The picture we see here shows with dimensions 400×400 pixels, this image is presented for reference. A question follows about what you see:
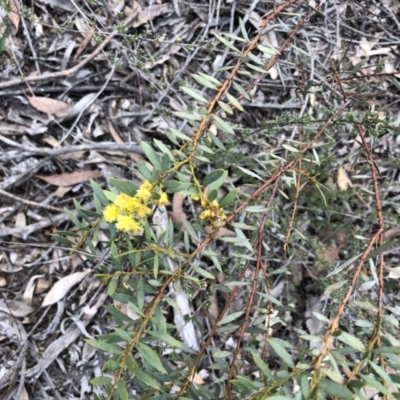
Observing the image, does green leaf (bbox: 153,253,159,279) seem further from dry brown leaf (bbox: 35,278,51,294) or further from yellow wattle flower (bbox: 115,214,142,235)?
dry brown leaf (bbox: 35,278,51,294)

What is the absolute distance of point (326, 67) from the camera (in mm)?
2549

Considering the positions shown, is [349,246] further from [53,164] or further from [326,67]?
[53,164]

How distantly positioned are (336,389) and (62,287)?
156 cm

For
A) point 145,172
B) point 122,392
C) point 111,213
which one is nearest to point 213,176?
point 145,172

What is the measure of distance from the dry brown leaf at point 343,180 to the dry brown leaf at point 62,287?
1287 mm

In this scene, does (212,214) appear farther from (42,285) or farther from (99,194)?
(42,285)

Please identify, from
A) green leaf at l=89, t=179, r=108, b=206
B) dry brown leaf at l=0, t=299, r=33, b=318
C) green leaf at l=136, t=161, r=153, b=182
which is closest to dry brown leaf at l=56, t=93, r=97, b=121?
dry brown leaf at l=0, t=299, r=33, b=318

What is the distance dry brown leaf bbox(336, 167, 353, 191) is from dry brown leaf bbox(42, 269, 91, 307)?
1.29 m

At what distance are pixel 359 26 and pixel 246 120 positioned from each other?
820 millimetres

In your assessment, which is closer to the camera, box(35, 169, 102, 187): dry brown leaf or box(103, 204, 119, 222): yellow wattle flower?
box(103, 204, 119, 222): yellow wattle flower

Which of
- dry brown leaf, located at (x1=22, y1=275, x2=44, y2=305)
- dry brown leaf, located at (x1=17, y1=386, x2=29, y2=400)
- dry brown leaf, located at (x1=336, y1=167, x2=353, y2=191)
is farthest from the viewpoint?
dry brown leaf, located at (x1=336, y1=167, x2=353, y2=191)

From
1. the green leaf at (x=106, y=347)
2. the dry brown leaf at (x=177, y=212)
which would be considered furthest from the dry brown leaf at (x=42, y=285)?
the green leaf at (x=106, y=347)

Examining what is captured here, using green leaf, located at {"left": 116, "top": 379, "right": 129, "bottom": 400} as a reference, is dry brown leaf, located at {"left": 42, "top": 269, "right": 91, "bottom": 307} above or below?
below

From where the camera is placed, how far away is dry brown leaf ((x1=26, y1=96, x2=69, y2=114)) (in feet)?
7.75
